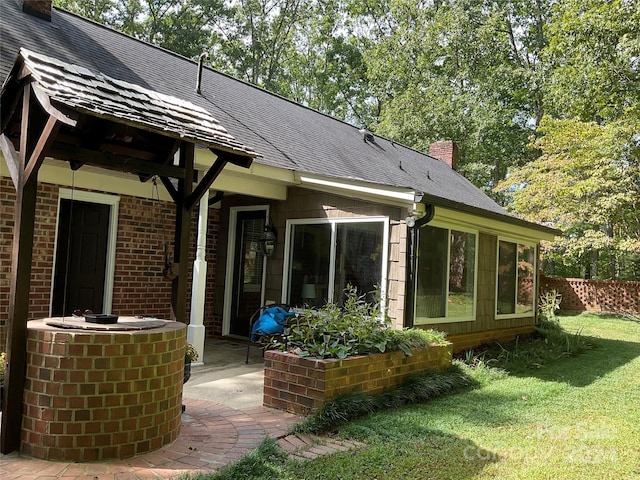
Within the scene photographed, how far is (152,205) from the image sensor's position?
7.50m

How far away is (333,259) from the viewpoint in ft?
24.3

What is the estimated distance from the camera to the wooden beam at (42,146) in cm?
295

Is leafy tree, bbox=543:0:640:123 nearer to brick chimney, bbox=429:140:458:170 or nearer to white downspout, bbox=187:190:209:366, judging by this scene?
brick chimney, bbox=429:140:458:170

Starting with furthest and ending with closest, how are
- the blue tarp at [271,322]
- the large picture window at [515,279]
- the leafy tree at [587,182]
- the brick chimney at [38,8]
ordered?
the leafy tree at [587,182] < the large picture window at [515,279] < the brick chimney at [38,8] < the blue tarp at [271,322]

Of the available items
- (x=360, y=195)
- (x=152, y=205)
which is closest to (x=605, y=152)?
(x=360, y=195)

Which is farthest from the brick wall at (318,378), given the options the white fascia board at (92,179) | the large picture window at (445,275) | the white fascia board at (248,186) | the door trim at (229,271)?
the door trim at (229,271)

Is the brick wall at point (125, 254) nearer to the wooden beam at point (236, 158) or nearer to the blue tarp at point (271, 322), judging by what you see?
the blue tarp at point (271, 322)

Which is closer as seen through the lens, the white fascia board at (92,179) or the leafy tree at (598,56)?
the white fascia board at (92,179)

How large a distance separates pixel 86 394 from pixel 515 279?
835cm

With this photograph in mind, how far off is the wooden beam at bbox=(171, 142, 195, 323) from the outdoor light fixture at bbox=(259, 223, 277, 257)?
4034 millimetres

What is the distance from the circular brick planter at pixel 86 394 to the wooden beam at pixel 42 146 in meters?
0.98

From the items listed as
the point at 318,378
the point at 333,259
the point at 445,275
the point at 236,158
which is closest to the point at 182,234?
the point at 236,158

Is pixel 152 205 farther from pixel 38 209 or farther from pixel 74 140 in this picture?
pixel 74 140

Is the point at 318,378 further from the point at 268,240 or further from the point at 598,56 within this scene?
the point at 598,56
